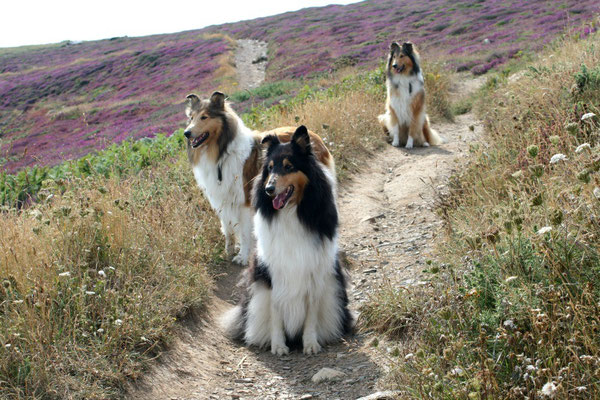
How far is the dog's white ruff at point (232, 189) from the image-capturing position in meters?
7.17

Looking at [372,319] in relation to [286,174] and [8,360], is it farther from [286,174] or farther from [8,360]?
[8,360]

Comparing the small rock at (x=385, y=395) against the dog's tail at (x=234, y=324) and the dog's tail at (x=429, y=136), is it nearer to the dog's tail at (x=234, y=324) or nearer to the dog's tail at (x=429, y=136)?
the dog's tail at (x=234, y=324)

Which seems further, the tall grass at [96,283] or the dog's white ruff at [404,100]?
the dog's white ruff at [404,100]

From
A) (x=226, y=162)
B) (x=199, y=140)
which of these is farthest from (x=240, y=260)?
(x=199, y=140)

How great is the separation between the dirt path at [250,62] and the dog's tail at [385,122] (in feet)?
60.7

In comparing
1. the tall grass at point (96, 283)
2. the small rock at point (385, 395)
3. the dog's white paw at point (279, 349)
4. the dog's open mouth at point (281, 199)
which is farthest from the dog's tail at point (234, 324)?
the small rock at point (385, 395)

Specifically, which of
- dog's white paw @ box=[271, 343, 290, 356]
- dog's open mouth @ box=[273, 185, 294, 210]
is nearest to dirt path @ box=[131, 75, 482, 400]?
dog's white paw @ box=[271, 343, 290, 356]

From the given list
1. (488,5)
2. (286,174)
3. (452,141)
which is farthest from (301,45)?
(286,174)

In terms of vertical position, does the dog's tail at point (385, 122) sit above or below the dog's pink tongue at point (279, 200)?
below

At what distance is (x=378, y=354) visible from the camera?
457cm

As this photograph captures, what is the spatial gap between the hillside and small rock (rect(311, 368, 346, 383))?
14532 mm

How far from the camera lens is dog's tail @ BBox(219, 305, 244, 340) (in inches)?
213

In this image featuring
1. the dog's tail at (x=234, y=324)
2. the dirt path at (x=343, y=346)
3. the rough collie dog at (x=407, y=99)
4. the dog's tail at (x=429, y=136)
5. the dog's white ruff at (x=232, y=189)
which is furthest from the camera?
the dog's tail at (x=429, y=136)

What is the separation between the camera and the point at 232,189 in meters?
7.20
